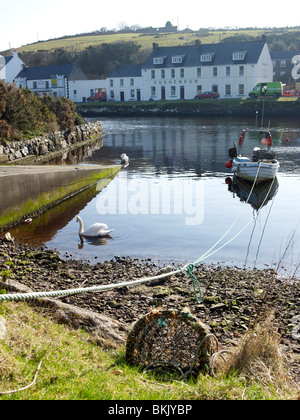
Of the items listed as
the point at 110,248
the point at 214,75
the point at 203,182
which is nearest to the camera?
the point at 110,248

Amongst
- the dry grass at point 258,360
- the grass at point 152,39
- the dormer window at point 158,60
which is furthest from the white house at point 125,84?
the dry grass at point 258,360

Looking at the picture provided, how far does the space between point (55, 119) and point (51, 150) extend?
516 cm

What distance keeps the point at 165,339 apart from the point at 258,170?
1685cm

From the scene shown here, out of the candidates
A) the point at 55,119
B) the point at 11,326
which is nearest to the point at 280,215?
the point at 11,326

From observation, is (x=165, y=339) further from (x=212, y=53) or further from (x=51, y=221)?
(x=212, y=53)

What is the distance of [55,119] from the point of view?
3419 cm

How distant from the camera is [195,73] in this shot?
8044 centimetres

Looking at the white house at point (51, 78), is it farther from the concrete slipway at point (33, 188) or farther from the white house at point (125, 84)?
the concrete slipway at point (33, 188)

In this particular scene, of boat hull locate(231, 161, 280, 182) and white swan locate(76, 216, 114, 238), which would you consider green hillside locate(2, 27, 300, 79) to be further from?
white swan locate(76, 216, 114, 238)

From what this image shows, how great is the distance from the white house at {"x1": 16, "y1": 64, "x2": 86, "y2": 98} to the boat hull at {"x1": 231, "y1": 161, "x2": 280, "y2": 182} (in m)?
72.1

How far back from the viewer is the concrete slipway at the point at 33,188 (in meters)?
14.4

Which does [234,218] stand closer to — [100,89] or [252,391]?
[252,391]

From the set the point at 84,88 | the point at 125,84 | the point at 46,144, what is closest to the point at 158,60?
the point at 125,84

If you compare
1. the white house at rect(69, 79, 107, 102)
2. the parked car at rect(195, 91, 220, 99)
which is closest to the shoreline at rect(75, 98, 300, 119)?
the parked car at rect(195, 91, 220, 99)
